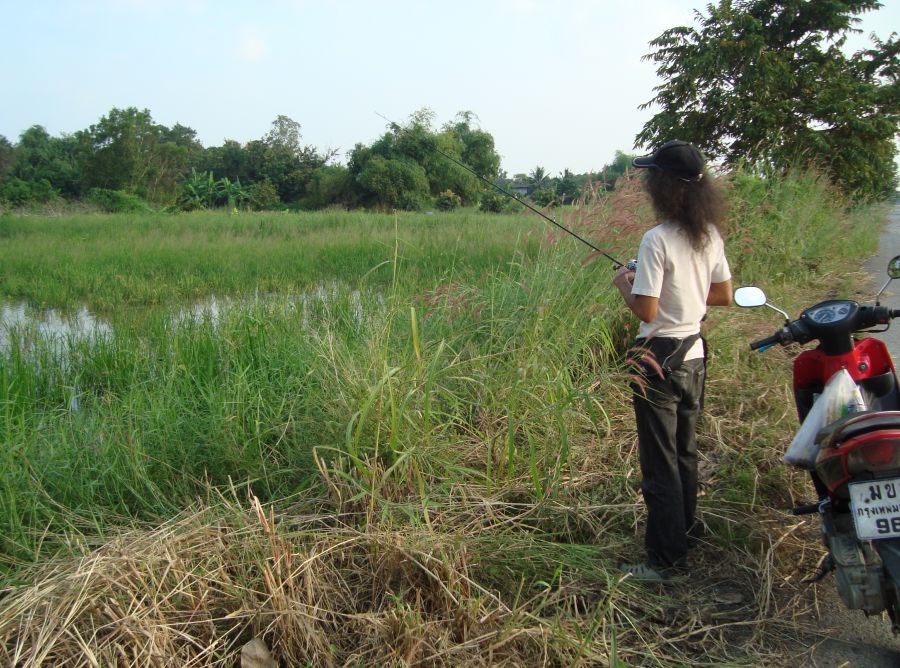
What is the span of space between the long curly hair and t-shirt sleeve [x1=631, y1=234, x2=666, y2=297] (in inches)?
5.5

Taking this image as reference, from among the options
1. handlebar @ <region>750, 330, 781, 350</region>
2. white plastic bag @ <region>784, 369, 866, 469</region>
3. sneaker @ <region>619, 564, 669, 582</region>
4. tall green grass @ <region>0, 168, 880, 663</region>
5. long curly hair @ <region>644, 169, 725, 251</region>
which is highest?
long curly hair @ <region>644, 169, 725, 251</region>

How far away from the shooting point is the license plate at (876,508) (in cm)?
197

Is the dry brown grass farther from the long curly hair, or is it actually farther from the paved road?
the long curly hair

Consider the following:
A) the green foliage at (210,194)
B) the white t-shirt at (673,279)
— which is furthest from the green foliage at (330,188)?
the white t-shirt at (673,279)

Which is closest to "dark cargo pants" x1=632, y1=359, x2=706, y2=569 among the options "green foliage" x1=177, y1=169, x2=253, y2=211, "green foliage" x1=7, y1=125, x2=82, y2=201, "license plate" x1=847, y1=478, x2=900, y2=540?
"license plate" x1=847, y1=478, x2=900, y2=540

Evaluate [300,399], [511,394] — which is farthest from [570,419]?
[300,399]

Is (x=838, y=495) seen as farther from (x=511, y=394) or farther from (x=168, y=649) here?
(x=168, y=649)

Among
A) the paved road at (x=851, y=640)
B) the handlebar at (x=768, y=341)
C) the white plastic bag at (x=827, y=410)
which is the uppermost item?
the handlebar at (x=768, y=341)

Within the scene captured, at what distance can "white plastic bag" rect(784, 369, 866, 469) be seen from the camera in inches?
87.2

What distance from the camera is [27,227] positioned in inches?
715

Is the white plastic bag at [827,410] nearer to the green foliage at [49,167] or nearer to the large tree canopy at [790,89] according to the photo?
the large tree canopy at [790,89]

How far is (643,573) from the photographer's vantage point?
2561 millimetres

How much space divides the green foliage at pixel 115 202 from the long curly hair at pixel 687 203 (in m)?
31.2

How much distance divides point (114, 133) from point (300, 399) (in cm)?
3975
